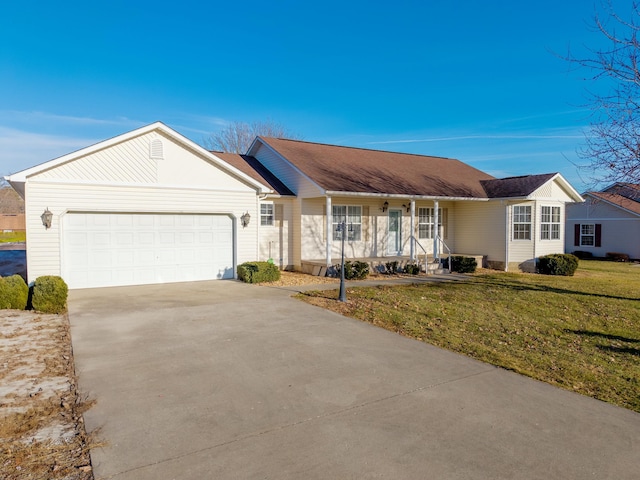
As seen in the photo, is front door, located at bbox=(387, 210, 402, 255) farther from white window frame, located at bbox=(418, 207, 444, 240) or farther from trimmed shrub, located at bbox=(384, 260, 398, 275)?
trimmed shrub, located at bbox=(384, 260, 398, 275)

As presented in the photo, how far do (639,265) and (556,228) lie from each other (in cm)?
728

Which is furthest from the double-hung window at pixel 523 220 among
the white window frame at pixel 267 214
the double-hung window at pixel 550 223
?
the white window frame at pixel 267 214

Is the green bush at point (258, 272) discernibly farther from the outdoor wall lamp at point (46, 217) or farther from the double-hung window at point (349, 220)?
the outdoor wall lamp at point (46, 217)

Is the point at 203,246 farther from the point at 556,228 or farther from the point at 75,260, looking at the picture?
the point at 556,228

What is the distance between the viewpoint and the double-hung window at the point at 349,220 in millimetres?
17031

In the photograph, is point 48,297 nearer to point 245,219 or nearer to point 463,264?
point 245,219

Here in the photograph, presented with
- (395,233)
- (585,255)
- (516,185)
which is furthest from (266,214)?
(585,255)

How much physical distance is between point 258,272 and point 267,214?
3355mm

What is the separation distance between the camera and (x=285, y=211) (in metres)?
16.4

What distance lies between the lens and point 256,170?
17.5 meters

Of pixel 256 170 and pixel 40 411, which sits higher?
pixel 256 170

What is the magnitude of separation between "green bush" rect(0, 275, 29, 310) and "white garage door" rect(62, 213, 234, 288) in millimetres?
2128

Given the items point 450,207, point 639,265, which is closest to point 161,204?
point 450,207

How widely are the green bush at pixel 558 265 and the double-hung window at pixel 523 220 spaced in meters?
1.23
